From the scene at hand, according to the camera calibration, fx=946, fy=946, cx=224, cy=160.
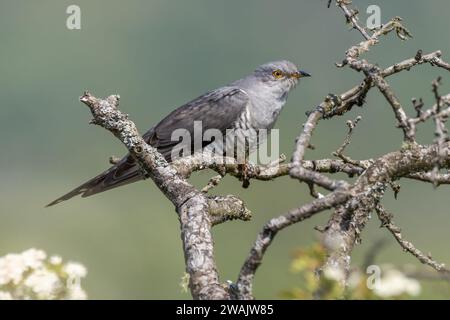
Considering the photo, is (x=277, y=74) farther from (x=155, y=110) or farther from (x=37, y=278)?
(x=155, y=110)

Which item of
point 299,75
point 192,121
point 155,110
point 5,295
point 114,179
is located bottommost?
point 5,295

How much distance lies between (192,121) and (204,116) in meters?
0.10

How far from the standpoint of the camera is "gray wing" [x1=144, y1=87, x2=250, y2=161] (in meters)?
6.73

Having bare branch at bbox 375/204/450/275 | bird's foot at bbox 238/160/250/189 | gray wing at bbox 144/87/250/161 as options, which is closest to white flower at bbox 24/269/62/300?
bare branch at bbox 375/204/450/275

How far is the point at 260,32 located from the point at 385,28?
8805cm

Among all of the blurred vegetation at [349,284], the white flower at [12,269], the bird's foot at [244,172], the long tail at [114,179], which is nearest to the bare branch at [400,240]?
the bird's foot at [244,172]

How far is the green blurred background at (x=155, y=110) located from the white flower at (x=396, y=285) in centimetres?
18

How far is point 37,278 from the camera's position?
8.74ft

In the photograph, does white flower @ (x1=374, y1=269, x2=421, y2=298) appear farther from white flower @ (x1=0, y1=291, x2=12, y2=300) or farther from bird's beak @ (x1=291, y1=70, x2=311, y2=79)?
bird's beak @ (x1=291, y1=70, x2=311, y2=79)

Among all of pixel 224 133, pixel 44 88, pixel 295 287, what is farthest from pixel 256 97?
pixel 44 88

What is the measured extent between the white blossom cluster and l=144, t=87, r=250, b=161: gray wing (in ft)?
12.5

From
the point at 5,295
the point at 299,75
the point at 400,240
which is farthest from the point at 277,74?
the point at 5,295

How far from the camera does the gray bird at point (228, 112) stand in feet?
21.0
